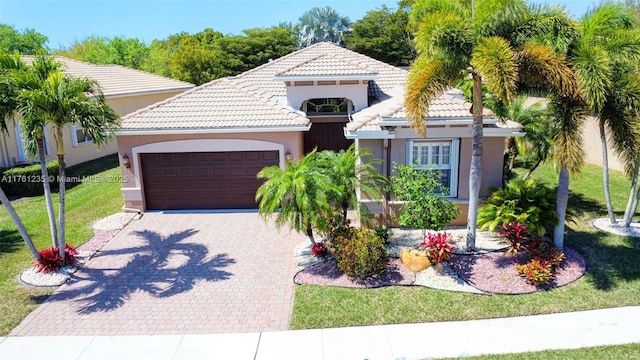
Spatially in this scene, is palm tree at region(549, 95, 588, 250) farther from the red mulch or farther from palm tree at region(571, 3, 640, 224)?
the red mulch

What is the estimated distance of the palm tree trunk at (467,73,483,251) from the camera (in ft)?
35.0

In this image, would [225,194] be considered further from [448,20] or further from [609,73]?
[609,73]

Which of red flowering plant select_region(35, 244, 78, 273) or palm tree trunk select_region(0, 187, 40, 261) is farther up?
palm tree trunk select_region(0, 187, 40, 261)

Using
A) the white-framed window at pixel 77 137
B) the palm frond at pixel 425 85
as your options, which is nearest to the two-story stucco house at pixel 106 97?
the white-framed window at pixel 77 137

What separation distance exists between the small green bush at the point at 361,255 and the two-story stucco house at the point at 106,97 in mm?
12254

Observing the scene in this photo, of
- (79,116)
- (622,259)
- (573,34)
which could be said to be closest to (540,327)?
(622,259)

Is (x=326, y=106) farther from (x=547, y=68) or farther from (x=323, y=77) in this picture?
(x=547, y=68)

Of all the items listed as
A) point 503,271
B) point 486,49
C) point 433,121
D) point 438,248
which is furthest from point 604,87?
point 438,248

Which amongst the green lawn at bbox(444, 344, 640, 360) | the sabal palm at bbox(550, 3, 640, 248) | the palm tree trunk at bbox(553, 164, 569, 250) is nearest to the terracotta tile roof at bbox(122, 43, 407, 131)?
the palm tree trunk at bbox(553, 164, 569, 250)

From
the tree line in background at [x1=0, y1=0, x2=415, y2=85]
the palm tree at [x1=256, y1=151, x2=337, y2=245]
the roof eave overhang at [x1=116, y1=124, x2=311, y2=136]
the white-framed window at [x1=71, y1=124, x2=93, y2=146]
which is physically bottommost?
the palm tree at [x1=256, y1=151, x2=337, y2=245]

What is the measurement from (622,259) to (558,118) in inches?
151

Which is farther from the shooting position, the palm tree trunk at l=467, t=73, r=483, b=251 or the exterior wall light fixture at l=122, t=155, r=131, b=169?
the exterior wall light fixture at l=122, t=155, r=131, b=169

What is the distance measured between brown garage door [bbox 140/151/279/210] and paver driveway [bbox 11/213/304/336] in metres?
1.56

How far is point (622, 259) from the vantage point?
431 inches
